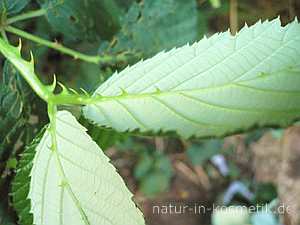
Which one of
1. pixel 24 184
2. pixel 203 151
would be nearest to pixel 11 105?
pixel 24 184

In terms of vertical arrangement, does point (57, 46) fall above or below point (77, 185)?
above

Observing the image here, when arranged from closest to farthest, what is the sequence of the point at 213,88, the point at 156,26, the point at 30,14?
the point at 213,88
the point at 30,14
the point at 156,26

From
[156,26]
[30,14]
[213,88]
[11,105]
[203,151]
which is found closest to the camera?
[213,88]

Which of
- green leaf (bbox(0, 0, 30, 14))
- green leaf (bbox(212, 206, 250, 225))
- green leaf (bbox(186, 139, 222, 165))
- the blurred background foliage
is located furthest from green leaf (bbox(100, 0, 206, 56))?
green leaf (bbox(186, 139, 222, 165))

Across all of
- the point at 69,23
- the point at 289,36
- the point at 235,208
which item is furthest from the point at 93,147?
the point at 235,208

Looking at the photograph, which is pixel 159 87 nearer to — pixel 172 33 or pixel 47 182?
pixel 47 182

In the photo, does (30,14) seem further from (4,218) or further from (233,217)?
(233,217)

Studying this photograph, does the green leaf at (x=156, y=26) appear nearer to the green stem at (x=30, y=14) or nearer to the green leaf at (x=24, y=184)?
the green stem at (x=30, y=14)
